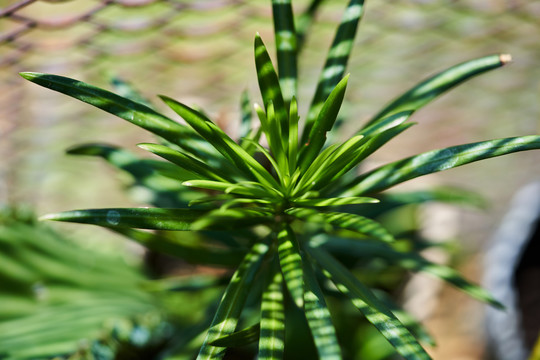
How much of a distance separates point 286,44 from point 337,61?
2.5 inches

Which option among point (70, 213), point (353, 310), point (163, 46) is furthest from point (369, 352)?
point (163, 46)

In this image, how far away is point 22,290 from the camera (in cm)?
85

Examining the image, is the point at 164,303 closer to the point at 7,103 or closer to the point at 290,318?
the point at 290,318

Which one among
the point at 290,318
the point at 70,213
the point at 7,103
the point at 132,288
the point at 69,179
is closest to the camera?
the point at 70,213

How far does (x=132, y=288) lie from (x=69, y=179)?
2.36 ft

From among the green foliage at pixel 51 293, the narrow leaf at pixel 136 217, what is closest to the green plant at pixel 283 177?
the narrow leaf at pixel 136 217

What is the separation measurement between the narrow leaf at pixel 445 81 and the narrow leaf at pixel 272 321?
22 cm

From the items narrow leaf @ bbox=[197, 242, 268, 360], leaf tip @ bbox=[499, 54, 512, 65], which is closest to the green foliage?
narrow leaf @ bbox=[197, 242, 268, 360]

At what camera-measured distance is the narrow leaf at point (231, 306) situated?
466mm

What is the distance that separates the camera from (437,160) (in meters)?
0.49

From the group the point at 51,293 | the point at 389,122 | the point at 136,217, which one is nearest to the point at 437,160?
the point at 389,122

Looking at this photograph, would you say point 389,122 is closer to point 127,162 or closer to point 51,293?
point 127,162

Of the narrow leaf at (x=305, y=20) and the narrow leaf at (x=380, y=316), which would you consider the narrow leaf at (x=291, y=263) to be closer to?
the narrow leaf at (x=380, y=316)

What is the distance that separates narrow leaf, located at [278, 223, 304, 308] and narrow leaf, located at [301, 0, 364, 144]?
12 cm
